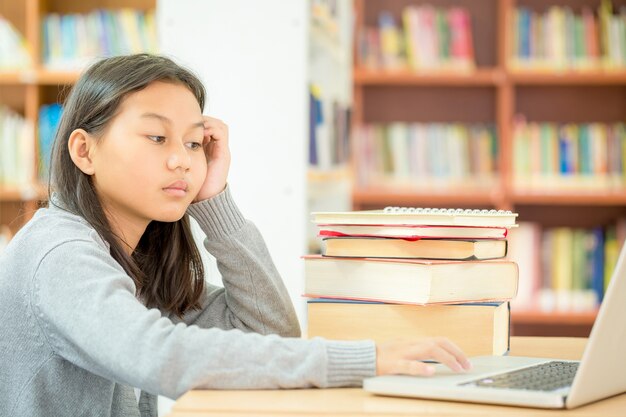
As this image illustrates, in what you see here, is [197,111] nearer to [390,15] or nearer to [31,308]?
[31,308]

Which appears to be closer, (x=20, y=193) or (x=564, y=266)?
(x=20, y=193)

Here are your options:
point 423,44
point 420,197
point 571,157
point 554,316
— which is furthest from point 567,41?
point 554,316

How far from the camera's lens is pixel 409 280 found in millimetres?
1215

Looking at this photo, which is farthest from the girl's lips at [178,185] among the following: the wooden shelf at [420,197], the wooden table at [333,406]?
the wooden shelf at [420,197]

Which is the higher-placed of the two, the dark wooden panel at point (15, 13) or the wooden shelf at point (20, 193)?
the dark wooden panel at point (15, 13)

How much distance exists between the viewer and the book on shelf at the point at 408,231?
1247 mm

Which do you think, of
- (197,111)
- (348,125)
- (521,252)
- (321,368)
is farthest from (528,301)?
(321,368)

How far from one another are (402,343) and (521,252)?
2.99 meters

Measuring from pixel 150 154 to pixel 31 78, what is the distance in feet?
7.95

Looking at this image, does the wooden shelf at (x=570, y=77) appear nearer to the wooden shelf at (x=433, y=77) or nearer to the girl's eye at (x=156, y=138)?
the wooden shelf at (x=433, y=77)

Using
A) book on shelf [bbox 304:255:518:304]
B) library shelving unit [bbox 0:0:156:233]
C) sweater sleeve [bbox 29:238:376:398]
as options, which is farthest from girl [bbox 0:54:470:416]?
library shelving unit [bbox 0:0:156:233]

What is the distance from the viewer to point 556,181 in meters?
3.84

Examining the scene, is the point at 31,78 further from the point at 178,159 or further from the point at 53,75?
the point at 178,159

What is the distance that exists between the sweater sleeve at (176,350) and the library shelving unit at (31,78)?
2.48 meters
